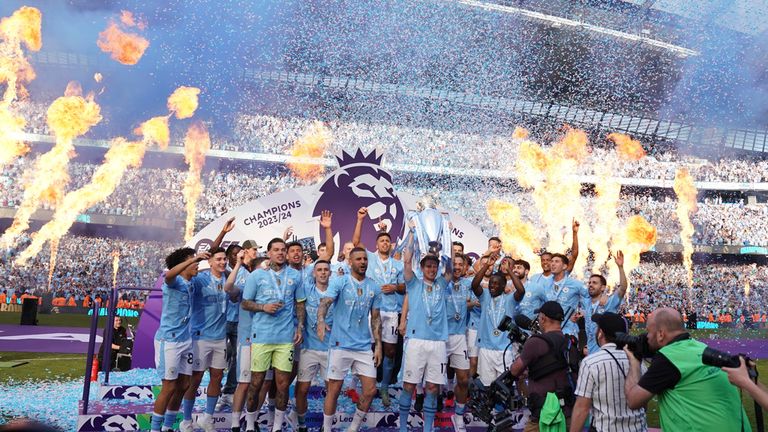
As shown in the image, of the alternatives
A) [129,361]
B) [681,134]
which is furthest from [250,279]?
[681,134]

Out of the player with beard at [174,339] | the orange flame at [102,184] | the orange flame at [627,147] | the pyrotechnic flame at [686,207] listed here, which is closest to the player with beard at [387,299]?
the player with beard at [174,339]

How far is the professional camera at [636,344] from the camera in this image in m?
4.31

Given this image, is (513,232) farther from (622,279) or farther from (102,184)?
(622,279)

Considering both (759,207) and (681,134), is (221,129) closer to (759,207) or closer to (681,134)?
(681,134)

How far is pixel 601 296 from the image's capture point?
10008 mm

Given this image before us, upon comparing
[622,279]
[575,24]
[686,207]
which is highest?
[575,24]

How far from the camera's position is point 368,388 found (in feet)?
25.3

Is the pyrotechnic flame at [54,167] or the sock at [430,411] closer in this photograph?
the sock at [430,411]

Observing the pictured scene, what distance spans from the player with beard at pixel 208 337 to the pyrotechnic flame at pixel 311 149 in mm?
39040

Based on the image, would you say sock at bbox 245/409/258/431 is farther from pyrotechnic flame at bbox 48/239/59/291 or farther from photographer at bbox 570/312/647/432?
pyrotechnic flame at bbox 48/239/59/291

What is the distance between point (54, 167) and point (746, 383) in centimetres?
4770

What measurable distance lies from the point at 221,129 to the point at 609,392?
4661cm

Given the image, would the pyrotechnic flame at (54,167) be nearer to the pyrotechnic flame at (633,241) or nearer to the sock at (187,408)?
the sock at (187,408)

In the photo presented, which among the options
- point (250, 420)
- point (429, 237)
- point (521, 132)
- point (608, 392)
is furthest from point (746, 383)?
point (521, 132)
